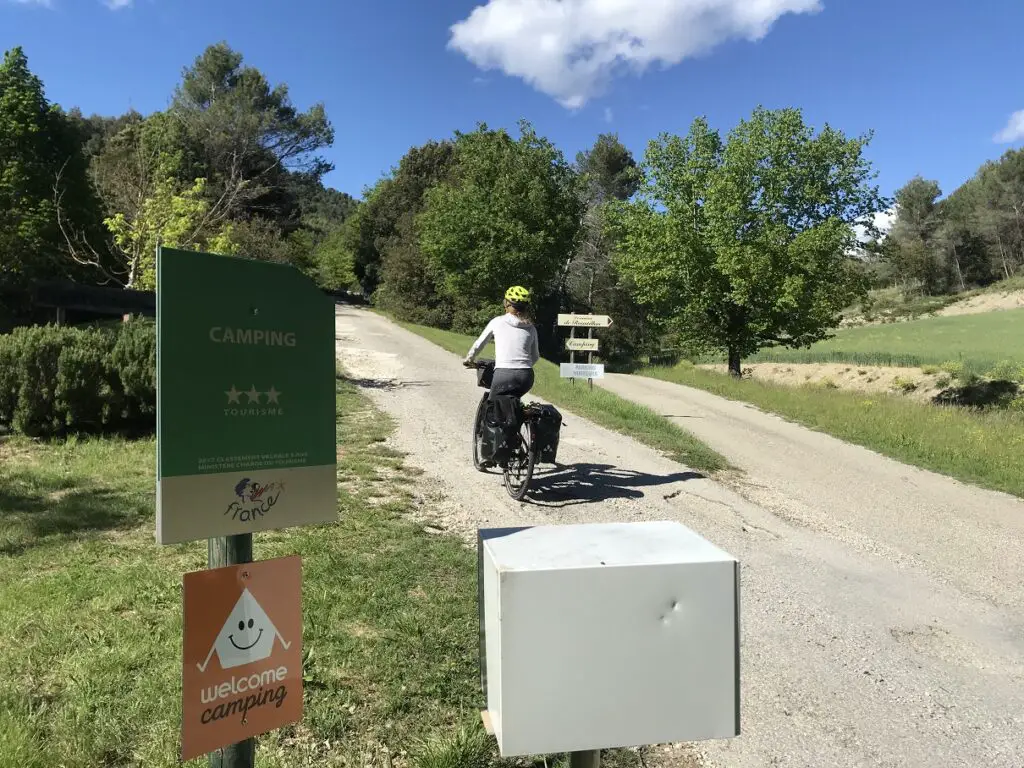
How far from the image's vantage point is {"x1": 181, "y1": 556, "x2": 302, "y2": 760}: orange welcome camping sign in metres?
1.76

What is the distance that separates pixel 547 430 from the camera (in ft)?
20.4

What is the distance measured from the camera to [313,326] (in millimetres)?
2029

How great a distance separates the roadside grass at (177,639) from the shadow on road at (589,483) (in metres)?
1.52

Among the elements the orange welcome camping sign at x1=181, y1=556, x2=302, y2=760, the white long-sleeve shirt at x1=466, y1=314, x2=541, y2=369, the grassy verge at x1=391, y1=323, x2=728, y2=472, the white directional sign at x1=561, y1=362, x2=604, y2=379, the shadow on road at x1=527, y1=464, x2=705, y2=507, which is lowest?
the shadow on road at x1=527, y1=464, x2=705, y2=507

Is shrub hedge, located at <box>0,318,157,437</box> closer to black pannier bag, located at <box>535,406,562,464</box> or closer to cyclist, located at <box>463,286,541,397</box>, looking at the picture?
cyclist, located at <box>463,286,541,397</box>

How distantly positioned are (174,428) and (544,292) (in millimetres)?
36517

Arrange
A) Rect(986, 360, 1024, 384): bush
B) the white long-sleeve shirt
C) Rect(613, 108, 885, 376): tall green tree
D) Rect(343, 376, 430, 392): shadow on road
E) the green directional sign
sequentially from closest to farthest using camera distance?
the green directional sign < the white long-sleeve shirt < Rect(343, 376, 430, 392): shadow on road < Rect(613, 108, 885, 376): tall green tree < Rect(986, 360, 1024, 384): bush

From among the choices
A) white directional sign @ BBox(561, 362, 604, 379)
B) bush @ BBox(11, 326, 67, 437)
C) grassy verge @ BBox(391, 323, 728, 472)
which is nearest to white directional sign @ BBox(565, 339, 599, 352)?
white directional sign @ BBox(561, 362, 604, 379)

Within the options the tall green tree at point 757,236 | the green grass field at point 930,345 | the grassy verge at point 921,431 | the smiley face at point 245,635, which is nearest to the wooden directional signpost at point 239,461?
the smiley face at point 245,635

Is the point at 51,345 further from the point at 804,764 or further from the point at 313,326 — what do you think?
the point at 804,764

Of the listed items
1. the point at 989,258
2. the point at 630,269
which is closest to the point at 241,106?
the point at 630,269

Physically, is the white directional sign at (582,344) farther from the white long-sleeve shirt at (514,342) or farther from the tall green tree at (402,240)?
the tall green tree at (402,240)

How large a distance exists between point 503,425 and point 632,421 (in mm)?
5457

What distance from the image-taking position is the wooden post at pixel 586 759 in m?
1.80
